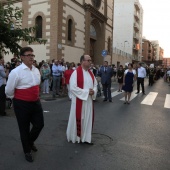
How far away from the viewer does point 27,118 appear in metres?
4.26

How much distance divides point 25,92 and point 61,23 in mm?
16359

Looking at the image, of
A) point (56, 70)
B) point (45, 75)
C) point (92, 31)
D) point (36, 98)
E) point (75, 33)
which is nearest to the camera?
point (36, 98)

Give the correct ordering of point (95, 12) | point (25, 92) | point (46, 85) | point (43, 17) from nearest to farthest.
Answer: point (25, 92)
point (46, 85)
point (43, 17)
point (95, 12)

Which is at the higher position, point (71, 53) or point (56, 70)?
point (71, 53)

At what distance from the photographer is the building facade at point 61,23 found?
765 inches

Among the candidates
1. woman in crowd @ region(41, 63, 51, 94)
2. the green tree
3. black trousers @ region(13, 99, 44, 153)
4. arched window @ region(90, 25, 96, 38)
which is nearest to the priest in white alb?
black trousers @ region(13, 99, 44, 153)

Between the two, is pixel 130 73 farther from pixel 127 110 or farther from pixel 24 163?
pixel 24 163

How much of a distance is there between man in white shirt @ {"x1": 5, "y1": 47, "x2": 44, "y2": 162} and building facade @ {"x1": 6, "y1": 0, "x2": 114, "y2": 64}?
15.4m

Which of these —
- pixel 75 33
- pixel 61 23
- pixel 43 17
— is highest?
pixel 43 17

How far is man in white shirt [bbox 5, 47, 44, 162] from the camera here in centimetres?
413

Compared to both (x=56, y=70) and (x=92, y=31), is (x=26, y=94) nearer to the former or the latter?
(x=56, y=70)

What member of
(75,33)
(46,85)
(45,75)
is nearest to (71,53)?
(75,33)

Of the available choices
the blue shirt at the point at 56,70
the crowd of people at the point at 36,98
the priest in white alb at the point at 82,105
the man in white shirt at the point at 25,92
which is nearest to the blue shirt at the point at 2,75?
the crowd of people at the point at 36,98

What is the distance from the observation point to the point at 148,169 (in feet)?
13.3
